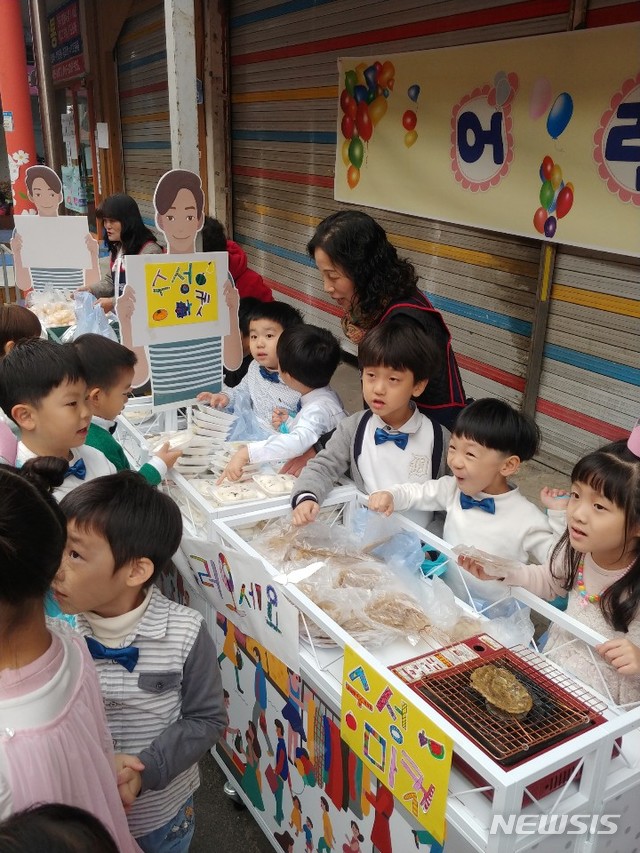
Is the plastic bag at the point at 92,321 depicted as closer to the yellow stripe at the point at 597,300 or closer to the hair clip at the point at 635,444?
the yellow stripe at the point at 597,300

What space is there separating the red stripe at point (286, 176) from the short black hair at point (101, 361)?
4477mm

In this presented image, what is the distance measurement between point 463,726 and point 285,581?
0.56m

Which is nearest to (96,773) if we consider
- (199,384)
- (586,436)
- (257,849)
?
(257,849)

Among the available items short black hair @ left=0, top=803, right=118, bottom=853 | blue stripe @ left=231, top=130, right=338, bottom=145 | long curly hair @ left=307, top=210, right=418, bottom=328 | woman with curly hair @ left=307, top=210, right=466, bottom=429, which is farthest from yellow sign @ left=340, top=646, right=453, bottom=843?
blue stripe @ left=231, top=130, right=338, bottom=145

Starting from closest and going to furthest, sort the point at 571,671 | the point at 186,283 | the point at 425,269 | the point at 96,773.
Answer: the point at 96,773, the point at 571,671, the point at 186,283, the point at 425,269

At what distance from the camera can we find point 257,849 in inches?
82.8

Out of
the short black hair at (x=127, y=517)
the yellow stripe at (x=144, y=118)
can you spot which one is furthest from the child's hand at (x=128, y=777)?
the yellow stripe at (x=144, y=118)

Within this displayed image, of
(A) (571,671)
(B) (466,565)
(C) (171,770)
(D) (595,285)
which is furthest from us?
(D) (595,285)

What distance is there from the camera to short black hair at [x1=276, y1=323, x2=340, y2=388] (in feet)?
8.62

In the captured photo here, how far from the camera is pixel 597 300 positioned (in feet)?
13.6

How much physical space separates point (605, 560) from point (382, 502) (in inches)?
24.4

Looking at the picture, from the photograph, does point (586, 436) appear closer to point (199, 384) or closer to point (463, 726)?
point (199, 384)

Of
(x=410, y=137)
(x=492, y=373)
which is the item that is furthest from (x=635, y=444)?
(x=410, y=137)

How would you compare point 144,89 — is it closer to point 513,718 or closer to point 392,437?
point 392,437
